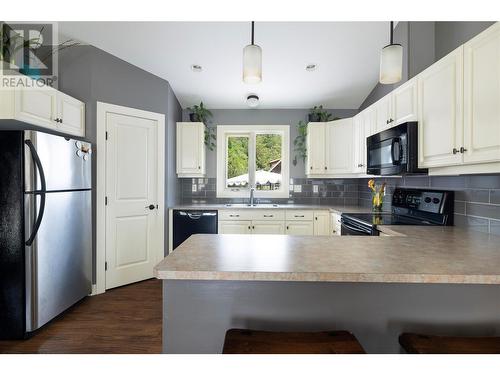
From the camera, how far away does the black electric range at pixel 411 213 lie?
7.04 feet

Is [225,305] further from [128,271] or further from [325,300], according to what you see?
[128,271]

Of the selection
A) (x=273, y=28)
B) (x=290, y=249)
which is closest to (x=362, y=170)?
(x=273, y=28)

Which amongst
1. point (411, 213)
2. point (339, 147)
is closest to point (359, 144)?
point (339, 147)

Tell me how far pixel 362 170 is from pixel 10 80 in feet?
11.0

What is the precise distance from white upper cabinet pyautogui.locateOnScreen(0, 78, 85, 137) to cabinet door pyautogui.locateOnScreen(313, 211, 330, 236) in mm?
2838

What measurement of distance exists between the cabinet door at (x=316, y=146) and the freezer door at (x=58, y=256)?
2726 millimetres

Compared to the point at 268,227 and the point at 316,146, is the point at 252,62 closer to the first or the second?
the point at 268,227

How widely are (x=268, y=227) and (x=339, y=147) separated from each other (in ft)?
4.71

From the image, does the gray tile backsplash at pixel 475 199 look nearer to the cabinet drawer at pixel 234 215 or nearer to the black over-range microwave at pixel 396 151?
the black over-range microwave at pixel 396 151

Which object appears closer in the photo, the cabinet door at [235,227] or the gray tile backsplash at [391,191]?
the gray tile backsplash at [391,191]

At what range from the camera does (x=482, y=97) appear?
1.48 metres

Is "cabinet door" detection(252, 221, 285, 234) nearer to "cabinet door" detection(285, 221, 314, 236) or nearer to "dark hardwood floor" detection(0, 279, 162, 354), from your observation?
"cabinet door" detection(285, 221, 314, 236)

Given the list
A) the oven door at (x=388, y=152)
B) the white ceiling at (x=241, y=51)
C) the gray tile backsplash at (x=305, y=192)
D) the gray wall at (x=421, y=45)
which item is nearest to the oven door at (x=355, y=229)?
the oven door at (x=388, y=152)

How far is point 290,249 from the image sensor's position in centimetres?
131
